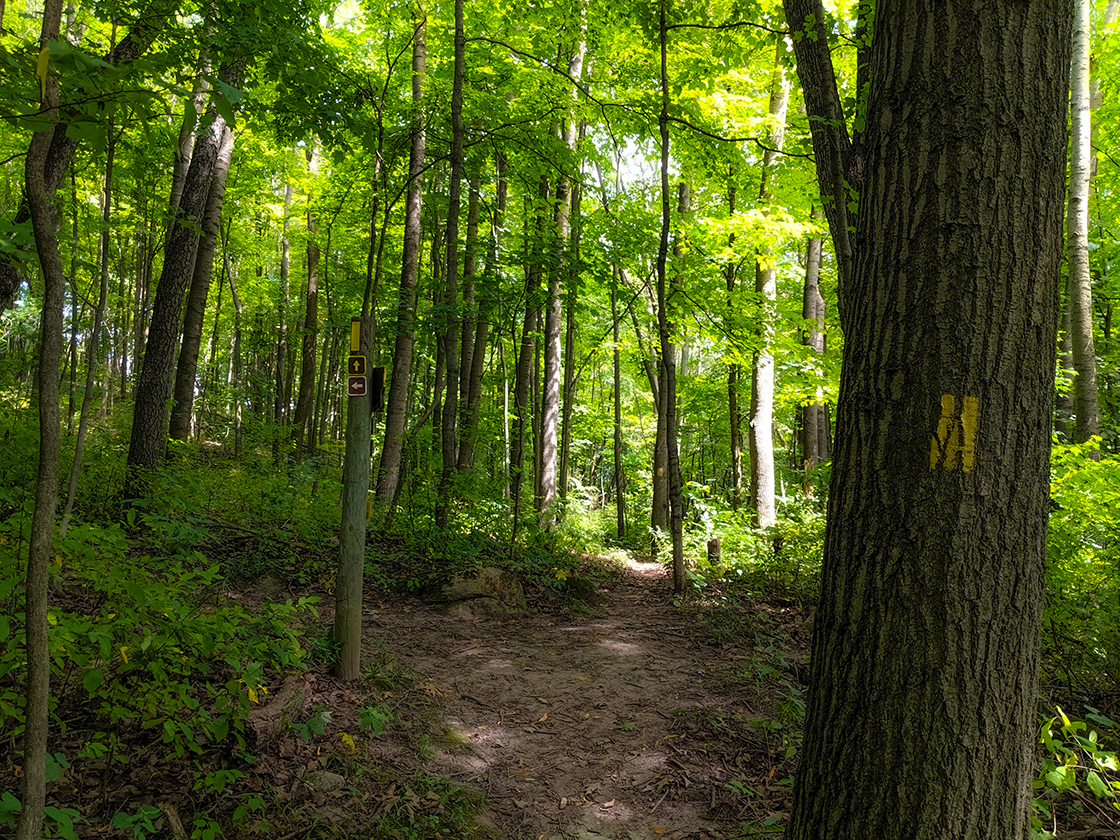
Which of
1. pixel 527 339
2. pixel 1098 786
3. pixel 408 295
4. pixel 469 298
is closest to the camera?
pixel 1098 786

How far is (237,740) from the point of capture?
9.48 feet

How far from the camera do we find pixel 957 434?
1.84 m

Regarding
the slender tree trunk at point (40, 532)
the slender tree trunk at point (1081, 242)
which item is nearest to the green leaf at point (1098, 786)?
the slender tree trunk at point (40, 532)

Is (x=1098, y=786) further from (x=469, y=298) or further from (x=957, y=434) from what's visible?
(x=469, y=298)

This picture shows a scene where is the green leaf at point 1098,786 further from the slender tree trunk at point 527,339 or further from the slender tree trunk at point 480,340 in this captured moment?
Answer: the slender tree trunk at point 480,340

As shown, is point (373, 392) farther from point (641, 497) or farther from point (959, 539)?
point (641, 497)

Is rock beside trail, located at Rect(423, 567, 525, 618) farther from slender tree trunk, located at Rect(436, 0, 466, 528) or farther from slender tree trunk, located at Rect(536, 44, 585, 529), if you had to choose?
slender tree trunk, located at Rect(536, 44, 585, 529)

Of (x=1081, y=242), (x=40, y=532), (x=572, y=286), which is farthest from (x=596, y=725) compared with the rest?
(x=1081, y=242)

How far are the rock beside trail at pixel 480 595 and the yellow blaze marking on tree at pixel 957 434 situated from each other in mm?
5311

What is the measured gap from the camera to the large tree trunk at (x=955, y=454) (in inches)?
71.4

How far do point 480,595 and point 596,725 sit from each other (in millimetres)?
2595

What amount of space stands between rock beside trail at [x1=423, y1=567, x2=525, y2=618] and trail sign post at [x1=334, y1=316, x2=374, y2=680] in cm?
218

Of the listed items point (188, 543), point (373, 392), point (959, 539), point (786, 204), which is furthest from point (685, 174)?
point (959, 539)

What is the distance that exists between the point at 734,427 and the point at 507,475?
15.5 ft
